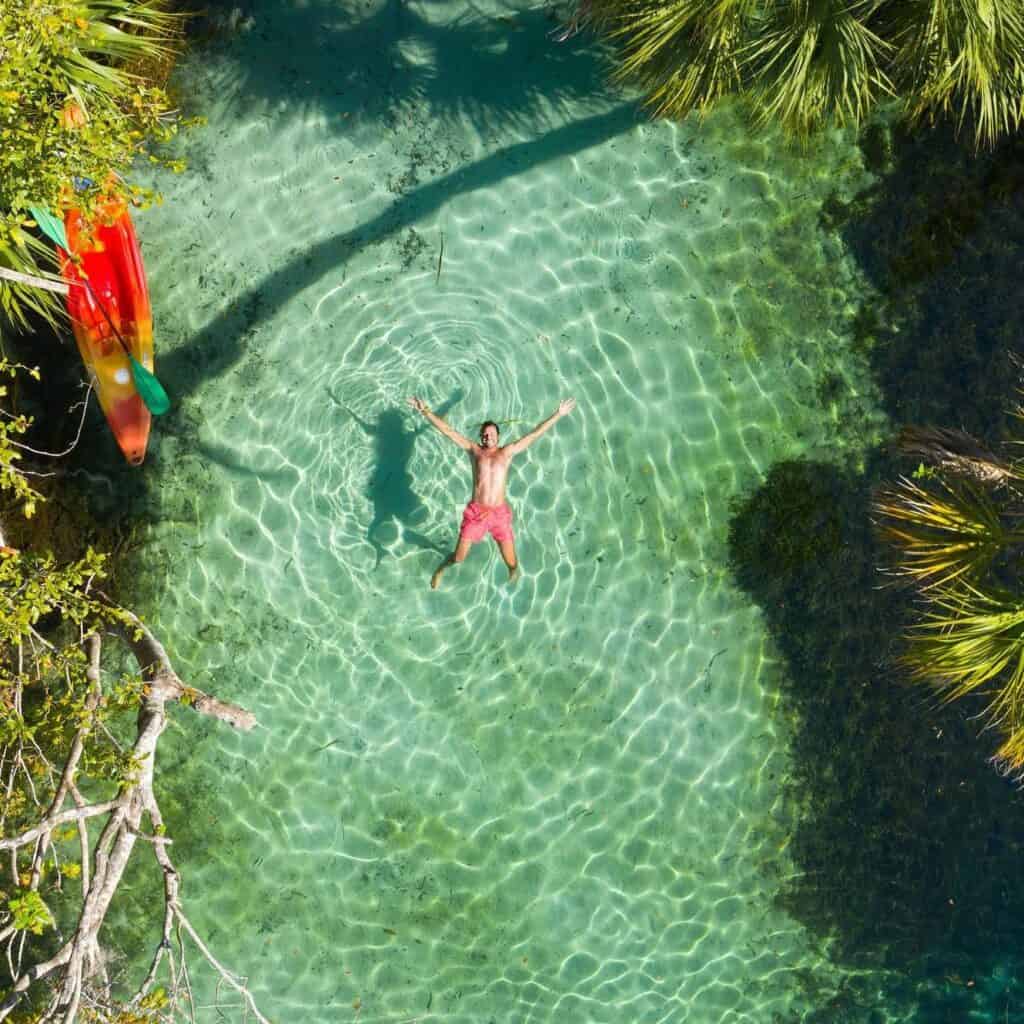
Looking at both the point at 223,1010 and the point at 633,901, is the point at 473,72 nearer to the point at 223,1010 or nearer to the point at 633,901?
the point at 633,901

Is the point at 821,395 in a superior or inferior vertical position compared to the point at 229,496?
superior

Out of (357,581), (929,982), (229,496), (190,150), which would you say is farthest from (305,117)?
(929,982)

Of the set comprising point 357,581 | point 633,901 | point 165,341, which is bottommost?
point 633,901

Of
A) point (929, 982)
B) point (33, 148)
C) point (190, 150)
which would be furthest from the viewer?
point (929, 982)

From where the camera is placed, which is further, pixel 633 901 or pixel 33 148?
pixel 633 901

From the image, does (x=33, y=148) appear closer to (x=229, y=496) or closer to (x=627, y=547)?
(x=229, y=496)

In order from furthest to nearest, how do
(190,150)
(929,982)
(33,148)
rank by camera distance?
(929,982)
(190,150)
(33,148)

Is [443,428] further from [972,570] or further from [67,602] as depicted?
[972,570]
